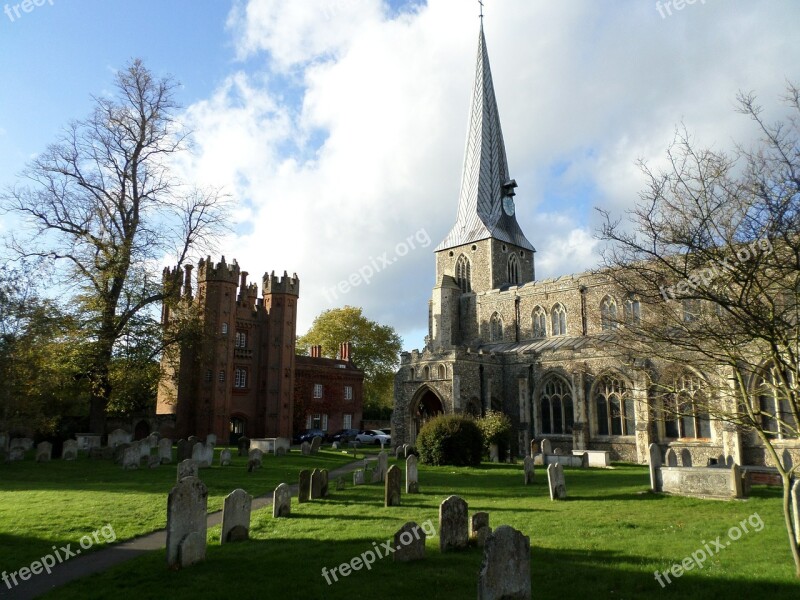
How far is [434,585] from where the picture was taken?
6.58m

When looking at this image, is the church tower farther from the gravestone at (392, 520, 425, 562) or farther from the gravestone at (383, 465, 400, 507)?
the gravestone at (392, 520, 425, 562)

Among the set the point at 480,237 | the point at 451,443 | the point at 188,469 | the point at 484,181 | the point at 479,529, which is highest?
the point at 484,181

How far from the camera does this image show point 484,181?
148 ft

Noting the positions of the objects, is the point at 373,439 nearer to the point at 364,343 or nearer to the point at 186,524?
the point at 364,343

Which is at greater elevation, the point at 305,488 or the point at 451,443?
the point at 451,443

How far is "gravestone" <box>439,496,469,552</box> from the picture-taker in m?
8.04

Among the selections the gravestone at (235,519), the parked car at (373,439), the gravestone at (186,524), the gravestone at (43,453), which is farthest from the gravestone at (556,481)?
the parked car at (373,439)

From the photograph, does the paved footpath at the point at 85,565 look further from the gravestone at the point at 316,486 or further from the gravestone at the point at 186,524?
the gravestone at the point at 316,486

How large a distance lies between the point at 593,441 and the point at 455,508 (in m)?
20.4

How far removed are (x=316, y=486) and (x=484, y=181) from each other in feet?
118

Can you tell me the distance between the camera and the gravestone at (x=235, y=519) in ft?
29.4

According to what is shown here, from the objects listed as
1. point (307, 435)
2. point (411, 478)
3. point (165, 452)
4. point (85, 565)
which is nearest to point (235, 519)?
point (85, 565)

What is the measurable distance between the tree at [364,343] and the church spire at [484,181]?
42.6 feet

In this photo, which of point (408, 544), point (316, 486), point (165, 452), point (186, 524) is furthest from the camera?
point (165, 452)
